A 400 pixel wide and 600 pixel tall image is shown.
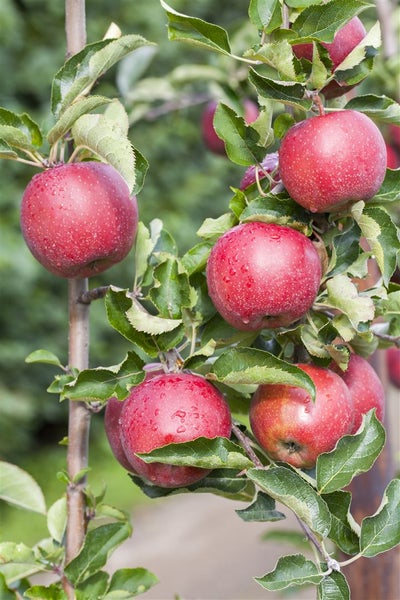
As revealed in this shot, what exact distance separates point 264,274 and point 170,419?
0.15m

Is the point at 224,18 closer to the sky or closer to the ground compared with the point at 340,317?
closer to the ground

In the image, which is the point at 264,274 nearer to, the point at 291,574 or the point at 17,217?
the point at 291,574

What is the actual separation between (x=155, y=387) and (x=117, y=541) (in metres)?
0.21

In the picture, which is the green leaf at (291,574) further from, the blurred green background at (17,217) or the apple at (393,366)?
the blurred green background at (17,217)

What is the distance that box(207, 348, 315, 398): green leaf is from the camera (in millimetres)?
701

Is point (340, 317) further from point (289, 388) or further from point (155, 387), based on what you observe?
point (155, 387)

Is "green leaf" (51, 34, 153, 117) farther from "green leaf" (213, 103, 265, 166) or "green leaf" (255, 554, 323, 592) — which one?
"green leaf" (255, 554, 323, 592)

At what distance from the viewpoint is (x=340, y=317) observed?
30.2 inches

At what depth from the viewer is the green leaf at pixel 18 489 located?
92 cm

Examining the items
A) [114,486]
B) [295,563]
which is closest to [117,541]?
[295,563]

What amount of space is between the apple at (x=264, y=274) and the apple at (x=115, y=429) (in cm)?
17

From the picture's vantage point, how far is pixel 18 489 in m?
0.92

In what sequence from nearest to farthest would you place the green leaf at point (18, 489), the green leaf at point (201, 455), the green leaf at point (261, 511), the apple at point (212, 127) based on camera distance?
the green leaf at point (201, 455) < the green leaf at point (261, 511) < the green leaf at point (18, 489) < the apple at point (212, 127)

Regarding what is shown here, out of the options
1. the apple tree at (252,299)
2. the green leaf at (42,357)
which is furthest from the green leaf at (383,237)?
the green leaf at (42,357)
